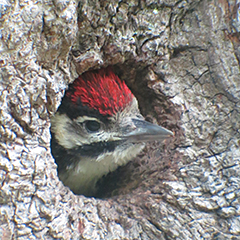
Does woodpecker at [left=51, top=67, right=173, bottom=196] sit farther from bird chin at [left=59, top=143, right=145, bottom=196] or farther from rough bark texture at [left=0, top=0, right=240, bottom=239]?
rough bark texture at [left=0, top=0, right=240, bottom=239]

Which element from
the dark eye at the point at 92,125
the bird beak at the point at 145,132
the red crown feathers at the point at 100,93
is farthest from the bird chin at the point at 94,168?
the red crown feathers at the point at 100,93

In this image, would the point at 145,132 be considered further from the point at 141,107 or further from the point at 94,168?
the point at 94,168

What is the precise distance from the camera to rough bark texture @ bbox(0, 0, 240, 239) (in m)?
1.37

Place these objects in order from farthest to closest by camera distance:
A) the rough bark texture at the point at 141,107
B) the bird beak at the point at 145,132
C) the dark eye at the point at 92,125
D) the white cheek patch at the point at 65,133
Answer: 1. the white cheek patch at the point at 65,133
2. the dark eye at the point at 92,125
3. the bird beak at the point at 145,132
4. the rough bark texture at the point at 141,107

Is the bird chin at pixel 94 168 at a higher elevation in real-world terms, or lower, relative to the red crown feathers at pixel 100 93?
lower

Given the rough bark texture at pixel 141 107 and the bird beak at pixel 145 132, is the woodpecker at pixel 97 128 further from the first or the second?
the rough bark texture at pixel 141 107

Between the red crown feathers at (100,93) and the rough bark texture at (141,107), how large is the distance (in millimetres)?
135

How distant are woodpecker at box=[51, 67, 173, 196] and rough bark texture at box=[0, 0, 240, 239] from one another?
17cm

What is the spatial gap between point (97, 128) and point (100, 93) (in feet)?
1.07

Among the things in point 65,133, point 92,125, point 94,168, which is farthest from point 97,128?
point 94,168

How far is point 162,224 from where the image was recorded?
1.77 metres

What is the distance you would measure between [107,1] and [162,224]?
58.0 inches

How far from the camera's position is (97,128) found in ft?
7.16

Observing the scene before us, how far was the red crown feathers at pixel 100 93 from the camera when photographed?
6.54ft
